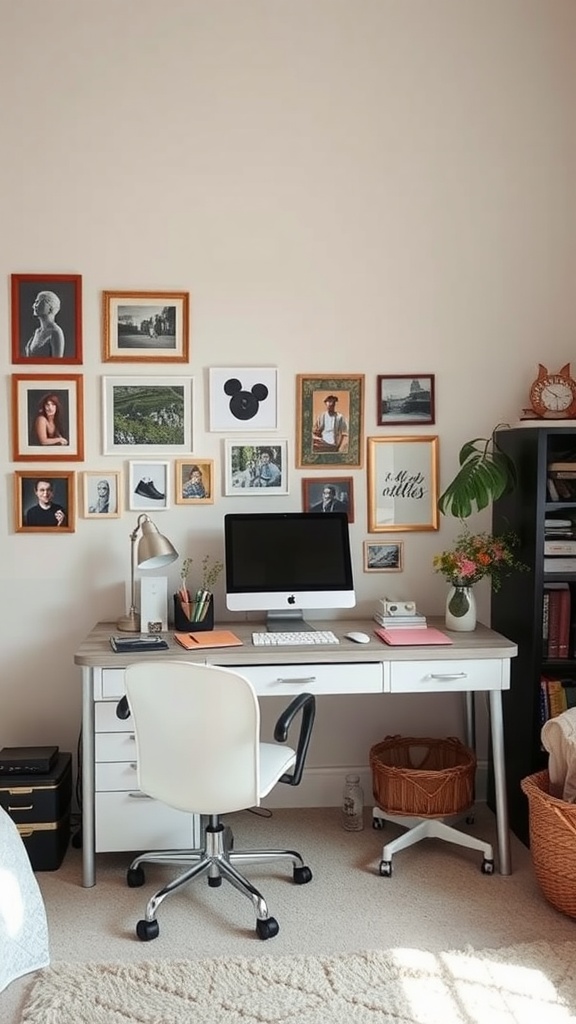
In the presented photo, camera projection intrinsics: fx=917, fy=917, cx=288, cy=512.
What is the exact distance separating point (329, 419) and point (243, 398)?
0.36 m

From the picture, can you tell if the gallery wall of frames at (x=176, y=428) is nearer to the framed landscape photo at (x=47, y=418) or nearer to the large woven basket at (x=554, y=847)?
the framed landscape photo at (x=47, y=418)

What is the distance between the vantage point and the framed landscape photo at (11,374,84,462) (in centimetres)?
358

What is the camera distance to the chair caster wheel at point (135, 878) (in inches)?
121

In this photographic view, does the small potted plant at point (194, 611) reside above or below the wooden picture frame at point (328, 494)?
below

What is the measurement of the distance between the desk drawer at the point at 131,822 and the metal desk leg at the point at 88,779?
5 centimetres

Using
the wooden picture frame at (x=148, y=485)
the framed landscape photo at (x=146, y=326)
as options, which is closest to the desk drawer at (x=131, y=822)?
the wooden picture frame at (x=148, y=485)

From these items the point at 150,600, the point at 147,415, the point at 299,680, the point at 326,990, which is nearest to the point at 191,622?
the point at 150,600

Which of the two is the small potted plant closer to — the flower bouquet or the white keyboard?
the white keyboard

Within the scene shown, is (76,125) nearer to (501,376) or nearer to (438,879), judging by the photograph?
(501,376)

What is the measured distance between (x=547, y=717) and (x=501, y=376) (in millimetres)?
1374

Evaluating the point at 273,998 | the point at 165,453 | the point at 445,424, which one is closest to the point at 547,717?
the point at 445,424

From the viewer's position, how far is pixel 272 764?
286 cm

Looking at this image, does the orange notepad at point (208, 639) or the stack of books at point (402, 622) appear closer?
the orange notepad at point (208, 639)

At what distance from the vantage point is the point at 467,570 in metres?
3.39
